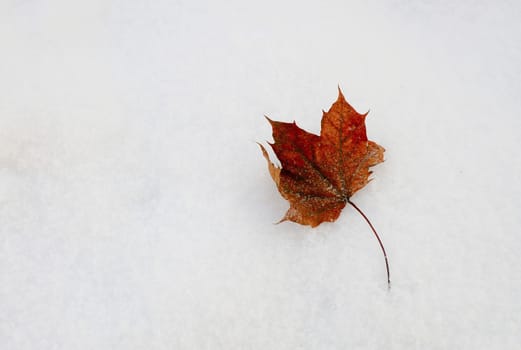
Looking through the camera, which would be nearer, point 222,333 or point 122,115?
point 222,333

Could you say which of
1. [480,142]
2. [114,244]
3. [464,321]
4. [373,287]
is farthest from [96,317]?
[480,142]

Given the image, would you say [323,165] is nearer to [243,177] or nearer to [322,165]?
[322,165]

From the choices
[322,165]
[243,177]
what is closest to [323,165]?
[322,165]

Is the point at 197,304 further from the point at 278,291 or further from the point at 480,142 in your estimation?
the point at 480,142

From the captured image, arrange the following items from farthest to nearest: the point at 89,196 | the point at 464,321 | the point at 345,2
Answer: the point at 345,2
the point at 89,196
the point at 464,321
